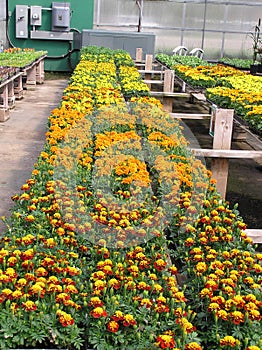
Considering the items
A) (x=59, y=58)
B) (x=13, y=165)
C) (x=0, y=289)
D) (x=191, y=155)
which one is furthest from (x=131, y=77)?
(x=59, y=58)

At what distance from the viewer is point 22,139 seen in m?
7.84

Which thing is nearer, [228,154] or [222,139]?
[228,154]

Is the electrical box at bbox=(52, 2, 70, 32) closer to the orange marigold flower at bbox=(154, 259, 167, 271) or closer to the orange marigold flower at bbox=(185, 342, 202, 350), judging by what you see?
the orange marigold flower at bbox=(154, 259, 167, 271)

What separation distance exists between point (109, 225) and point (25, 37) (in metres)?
13.7

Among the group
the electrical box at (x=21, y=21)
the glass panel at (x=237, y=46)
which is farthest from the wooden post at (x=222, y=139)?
the glass panel at (x=237, y=46)

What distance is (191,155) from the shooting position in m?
4.76

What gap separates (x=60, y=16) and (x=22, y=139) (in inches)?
341

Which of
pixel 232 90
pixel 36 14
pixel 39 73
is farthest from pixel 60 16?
pixel 232 90

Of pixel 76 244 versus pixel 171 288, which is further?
pixel 76 244

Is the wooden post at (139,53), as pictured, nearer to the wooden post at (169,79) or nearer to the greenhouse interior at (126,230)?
the wooden post at (169,79)

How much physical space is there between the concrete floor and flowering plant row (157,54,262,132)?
2.47 meters

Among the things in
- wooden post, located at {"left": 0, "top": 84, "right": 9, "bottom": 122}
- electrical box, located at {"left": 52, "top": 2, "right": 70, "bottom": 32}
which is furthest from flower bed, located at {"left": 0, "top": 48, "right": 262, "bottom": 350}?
electrical box, located at {"left": 52, "top": 2, "right": 70, "bottom": 32}

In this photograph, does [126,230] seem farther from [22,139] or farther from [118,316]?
[22,139]

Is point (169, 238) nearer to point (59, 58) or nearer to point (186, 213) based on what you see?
point (186, 213)
